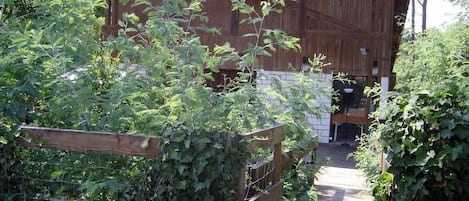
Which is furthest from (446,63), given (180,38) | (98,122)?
(98,122)

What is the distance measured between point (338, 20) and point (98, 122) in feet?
35.9

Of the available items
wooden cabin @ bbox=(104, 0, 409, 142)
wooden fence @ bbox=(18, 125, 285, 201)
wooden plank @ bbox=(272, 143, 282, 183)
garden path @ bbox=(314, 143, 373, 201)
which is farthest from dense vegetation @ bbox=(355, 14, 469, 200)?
wooden cabin @ bbox=(104, 0, 409, 142)

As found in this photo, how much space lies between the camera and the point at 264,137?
3.57m

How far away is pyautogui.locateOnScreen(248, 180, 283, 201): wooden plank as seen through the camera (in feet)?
12.1

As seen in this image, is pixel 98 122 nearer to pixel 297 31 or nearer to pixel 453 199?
pixel 453 199

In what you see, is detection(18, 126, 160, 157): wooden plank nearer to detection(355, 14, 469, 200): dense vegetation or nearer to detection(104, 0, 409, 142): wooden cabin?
detection(355, 14, 469, 200): dense vegetation

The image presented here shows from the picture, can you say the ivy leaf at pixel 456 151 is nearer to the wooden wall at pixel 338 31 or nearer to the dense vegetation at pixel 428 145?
the dense vegetation at pixel 428 145

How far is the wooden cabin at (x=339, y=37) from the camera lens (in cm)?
1355

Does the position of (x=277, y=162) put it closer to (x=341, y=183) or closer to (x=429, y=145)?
(x=429, y=145)

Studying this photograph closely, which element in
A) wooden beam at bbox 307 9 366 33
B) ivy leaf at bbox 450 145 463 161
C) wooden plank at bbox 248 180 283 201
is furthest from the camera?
wooden beam at bbox 307 9 366 33

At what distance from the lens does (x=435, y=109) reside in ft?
13.1

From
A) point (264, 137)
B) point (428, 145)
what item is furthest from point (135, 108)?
point (428, 145)

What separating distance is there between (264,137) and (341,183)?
14.5 ft

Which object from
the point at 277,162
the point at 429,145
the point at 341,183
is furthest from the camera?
the point at 341,183
